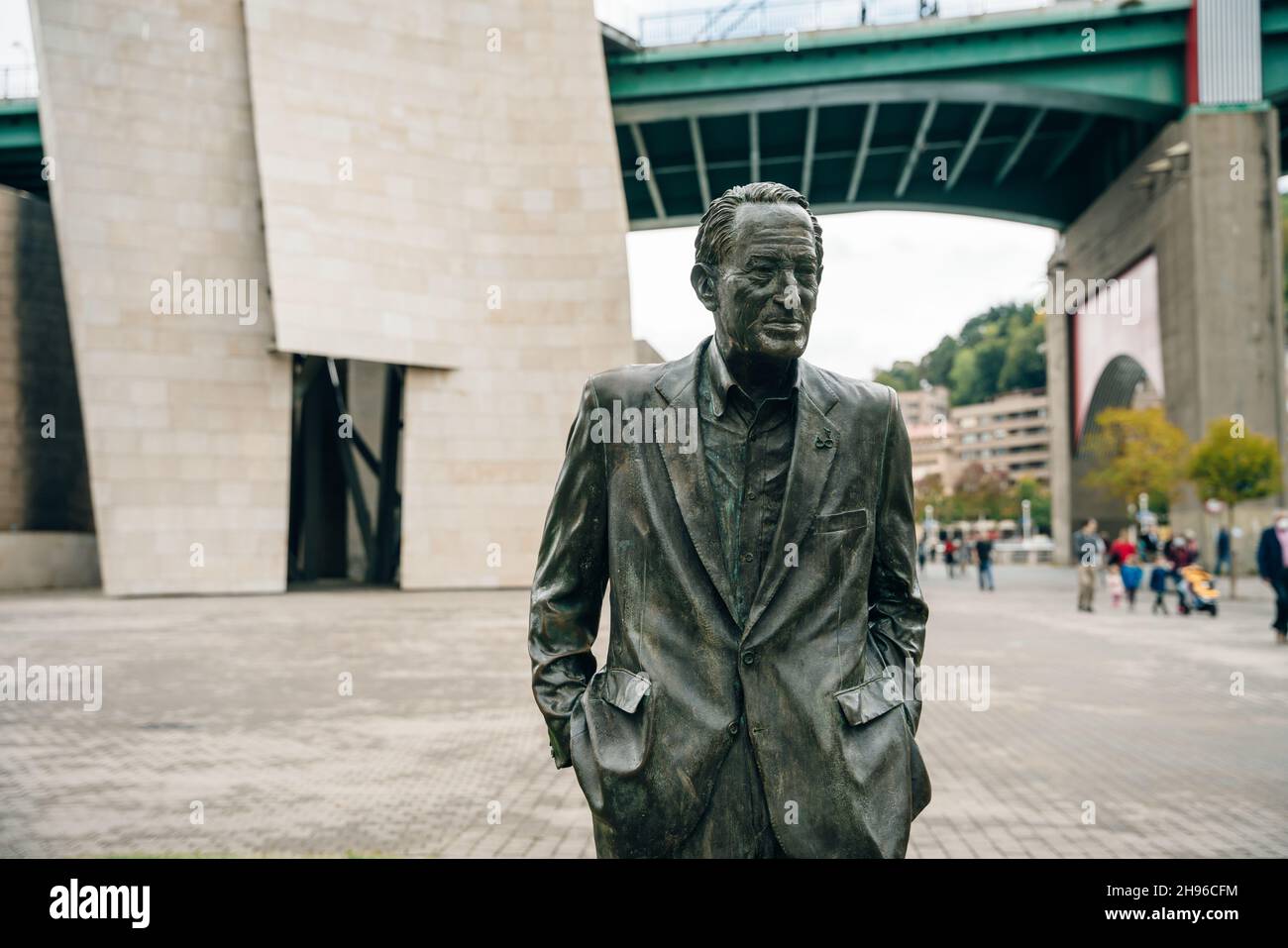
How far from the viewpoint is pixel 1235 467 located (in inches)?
1086

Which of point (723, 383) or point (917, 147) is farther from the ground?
point (917, 147)

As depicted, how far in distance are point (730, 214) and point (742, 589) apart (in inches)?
36.5

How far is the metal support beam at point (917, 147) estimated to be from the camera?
35.8 metres

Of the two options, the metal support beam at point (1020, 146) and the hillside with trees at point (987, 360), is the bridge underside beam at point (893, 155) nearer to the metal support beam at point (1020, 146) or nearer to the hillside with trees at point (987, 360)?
the metal support beam at point (1020, 146)

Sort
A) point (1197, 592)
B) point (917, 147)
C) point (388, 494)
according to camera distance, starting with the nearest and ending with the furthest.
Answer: point (1197, 592), point (388, 494), point (917, 147)

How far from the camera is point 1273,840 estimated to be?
6.14 meters

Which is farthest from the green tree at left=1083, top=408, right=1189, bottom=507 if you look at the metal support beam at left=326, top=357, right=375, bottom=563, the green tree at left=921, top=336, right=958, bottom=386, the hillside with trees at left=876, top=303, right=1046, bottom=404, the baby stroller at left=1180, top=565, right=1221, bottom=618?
the green tree at left=921, top=336, right=958, bottom=386

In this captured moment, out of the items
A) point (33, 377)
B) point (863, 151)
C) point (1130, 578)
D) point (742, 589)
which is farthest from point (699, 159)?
point (742, 589)

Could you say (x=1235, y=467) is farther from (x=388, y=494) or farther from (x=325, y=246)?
(x=388, y=494)

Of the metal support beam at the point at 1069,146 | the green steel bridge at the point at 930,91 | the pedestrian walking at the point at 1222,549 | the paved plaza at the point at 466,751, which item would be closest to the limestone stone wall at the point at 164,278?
the paved plaza at the point at 466,751

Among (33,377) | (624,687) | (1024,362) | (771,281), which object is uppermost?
(1024,362)

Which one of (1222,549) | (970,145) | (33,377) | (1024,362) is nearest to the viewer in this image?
(1222,549)

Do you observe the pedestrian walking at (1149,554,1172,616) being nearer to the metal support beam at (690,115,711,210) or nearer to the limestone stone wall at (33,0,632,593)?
the limestone stone wall at (33,0,632,593)
